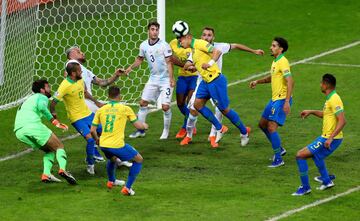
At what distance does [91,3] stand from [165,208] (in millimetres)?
A: 10300

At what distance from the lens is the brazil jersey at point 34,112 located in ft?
54.4

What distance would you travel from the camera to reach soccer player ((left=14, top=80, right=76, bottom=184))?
16.5m

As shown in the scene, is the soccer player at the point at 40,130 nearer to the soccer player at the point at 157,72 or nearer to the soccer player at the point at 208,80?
the soccer player at the point at 208,80

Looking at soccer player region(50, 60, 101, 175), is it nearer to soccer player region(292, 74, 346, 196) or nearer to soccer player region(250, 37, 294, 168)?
soccer player region(250, 37, 294, 168)

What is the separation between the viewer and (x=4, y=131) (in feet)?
66.5

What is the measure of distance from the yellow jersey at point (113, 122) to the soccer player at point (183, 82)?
417 cm

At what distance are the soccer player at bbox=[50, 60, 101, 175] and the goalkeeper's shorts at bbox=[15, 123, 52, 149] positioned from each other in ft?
2.10

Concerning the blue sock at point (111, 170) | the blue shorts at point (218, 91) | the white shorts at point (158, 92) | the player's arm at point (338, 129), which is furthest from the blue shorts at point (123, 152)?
the white shorts at point (158, 92)

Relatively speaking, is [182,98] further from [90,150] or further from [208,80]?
[90,150]

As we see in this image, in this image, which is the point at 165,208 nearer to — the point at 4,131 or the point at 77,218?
the point at 77,218

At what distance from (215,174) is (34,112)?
9.86 feet

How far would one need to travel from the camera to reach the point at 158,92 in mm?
20125

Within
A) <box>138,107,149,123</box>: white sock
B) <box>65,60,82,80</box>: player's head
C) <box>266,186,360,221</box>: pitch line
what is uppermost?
<box>65,60,82,80</box>: player's head

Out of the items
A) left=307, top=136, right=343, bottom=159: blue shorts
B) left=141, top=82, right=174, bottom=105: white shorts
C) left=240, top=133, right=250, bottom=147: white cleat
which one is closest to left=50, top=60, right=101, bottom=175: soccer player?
left=141, top=82, right=174, bottom=105: white shorts
